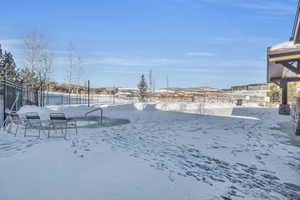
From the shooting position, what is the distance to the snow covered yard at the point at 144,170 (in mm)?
2809

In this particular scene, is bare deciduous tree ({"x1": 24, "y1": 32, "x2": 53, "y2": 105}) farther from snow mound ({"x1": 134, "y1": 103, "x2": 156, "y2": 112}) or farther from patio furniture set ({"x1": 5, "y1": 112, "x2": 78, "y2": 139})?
patio furniture set ({"x1": 5, "y1": 112, "x2": 78, "y2": 139})

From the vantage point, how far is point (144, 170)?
11.7ft

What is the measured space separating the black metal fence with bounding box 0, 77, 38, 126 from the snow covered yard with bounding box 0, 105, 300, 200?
401 cm

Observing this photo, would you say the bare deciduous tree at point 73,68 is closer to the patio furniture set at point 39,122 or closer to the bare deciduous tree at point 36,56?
the bare deciduous tree at point 36,56

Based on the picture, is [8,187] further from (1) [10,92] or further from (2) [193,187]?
(1) [10,92]

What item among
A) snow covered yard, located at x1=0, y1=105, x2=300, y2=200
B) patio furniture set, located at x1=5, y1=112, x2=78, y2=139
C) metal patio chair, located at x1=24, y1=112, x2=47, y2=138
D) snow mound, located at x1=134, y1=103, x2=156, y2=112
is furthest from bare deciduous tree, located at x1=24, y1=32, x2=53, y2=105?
snow covered yard, located at x1=0, y1=105, x2=300, y2=200

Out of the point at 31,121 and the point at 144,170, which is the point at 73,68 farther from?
the point at 144,170

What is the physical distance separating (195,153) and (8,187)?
3489mm

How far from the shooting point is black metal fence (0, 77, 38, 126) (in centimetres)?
898

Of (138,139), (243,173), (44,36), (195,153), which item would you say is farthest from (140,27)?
(243,173)

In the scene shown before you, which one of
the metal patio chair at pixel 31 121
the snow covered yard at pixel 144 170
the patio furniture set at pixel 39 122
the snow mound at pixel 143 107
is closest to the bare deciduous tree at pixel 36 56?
the snow mound at pixel 143 107

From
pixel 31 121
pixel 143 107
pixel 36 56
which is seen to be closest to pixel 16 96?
pixel 31 121

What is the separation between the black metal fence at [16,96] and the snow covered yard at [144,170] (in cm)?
401

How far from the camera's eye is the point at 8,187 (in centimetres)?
279
